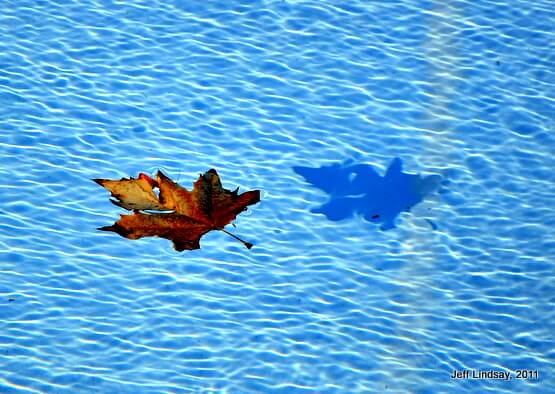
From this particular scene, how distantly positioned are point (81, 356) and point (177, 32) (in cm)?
338

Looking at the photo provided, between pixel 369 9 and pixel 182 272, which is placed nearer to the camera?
pixel 182 272

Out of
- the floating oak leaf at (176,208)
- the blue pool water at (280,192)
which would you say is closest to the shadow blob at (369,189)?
the blue pool water at (280,192)

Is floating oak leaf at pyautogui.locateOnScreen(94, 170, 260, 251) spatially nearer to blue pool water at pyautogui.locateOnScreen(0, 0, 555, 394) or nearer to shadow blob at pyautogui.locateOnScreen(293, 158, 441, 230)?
blue pool water at pyautogui.locateOnScreen(0, 0, 555, 394)

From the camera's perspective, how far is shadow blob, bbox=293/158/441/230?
19.5 ft

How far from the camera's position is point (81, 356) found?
4.67m

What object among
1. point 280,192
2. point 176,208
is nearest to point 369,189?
point 280,192

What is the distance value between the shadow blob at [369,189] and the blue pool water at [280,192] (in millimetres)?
72

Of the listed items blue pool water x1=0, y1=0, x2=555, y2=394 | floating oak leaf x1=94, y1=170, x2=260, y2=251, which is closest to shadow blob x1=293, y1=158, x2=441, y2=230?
blue pool water x1=0, y1=0, x2=555, y2=394

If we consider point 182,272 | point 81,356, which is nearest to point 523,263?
point 182,272

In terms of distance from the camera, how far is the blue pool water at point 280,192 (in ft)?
A: 15.8

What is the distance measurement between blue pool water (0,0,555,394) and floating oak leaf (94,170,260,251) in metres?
0.30

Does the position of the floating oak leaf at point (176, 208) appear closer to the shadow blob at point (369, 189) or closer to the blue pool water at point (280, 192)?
the blue pool water at point (280, 192)

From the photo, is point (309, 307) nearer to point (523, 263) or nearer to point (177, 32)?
point (523, 263)

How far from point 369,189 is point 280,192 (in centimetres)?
59
